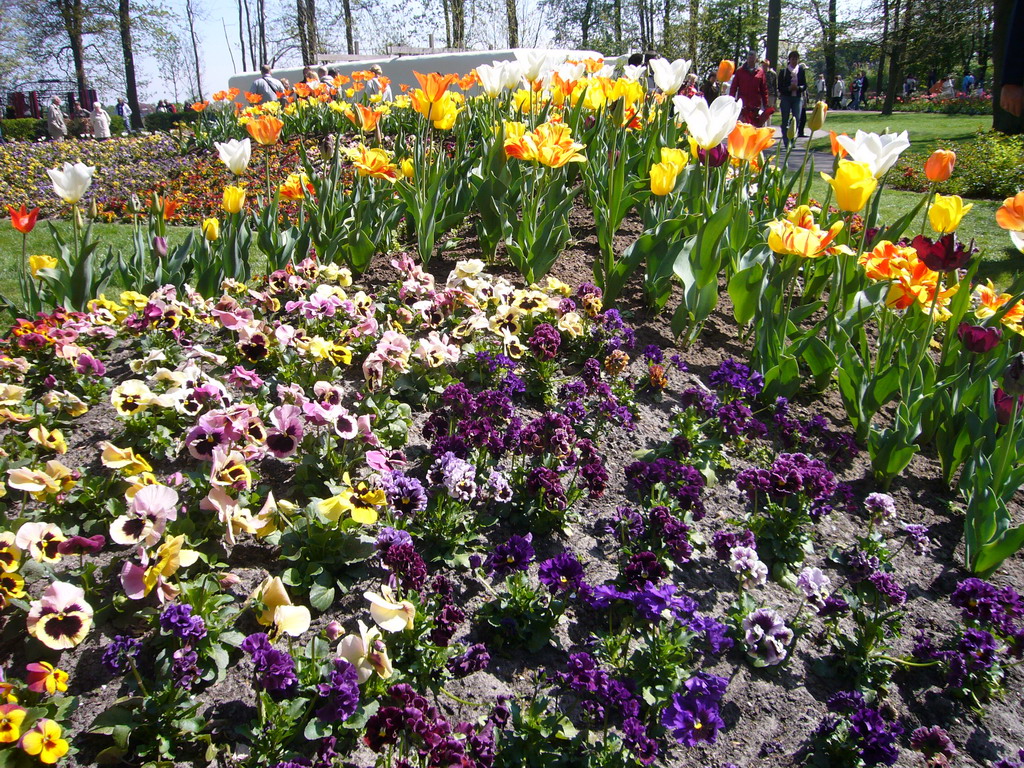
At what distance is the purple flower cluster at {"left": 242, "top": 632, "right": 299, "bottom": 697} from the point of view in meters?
1.52

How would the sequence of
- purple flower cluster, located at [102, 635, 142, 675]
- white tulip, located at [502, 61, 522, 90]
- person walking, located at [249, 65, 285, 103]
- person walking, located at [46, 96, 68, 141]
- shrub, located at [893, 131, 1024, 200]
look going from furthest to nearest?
person walking, located at [46, 96, 68, 141], person walking, located at [249, 65, 285, 103], shrub, located at [893, 131, 1024, 200], white tulip, located at [502, 61, 522, 90], purple flower cluster, located at [102, 635, 142, 675]

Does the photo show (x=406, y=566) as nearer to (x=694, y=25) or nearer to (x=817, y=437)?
(x=817, y=437)

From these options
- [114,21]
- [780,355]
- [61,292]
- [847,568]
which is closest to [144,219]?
[61,292]

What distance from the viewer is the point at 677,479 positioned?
2.33 m

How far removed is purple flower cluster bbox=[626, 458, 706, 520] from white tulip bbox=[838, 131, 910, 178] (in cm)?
149

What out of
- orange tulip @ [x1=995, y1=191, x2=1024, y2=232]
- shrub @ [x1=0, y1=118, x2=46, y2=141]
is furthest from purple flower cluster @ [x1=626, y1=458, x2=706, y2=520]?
shrub @ [x1=0, y1=118, x2=46, y2=141]

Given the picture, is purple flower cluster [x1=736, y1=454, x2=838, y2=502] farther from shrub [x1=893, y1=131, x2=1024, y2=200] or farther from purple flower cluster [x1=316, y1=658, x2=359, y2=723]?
shrub [x1=893, y1=131, x2=1024, y2=200]

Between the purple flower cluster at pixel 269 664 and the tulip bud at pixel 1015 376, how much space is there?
2.25m

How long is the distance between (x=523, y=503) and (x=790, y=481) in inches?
33.5

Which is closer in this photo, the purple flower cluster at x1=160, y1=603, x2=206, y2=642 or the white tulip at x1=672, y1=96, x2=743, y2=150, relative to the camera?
the purple flower cluster at x1=160, y1=603, x2=206, y2=642

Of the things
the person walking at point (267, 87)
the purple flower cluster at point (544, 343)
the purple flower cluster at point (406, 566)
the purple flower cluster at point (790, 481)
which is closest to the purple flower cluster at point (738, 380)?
the purple flower cluster at point (790, 481)

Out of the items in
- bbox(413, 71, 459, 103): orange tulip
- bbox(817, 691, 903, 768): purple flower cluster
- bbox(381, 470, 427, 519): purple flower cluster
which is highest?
bbox(413, 71, 459, 103): orange tulip

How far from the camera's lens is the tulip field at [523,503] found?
163 cm

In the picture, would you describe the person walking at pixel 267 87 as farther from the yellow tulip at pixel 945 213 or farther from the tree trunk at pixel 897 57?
the tree trunk at pixel 897 57
